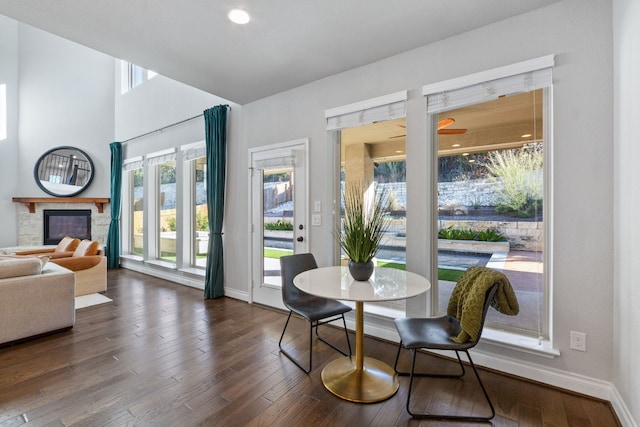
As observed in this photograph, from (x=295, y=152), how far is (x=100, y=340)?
2.76m

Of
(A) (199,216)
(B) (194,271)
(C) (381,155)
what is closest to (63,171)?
(A) (199,216)

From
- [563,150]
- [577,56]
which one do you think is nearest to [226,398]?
[563,150]

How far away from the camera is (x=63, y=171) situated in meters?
6.62

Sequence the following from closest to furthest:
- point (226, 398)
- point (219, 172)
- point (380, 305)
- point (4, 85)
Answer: point (226, 398) → point (380, 305) → point (219, 172) → point (4, 85)

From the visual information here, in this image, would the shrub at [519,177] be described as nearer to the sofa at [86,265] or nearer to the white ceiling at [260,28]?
the white ceiling at [260,28]

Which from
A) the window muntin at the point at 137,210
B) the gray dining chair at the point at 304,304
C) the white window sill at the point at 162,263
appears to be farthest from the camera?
the window muntin at the point at 137,210

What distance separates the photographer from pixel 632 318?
1.63 metres

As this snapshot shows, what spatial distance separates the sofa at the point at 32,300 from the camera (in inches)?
108

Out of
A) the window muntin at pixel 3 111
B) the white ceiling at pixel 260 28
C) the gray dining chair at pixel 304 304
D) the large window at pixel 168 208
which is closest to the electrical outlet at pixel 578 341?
the gray dining chair at pixel 304 304

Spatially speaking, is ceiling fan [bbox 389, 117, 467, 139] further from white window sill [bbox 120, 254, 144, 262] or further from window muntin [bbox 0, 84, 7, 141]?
window muntin [bbox 0, 84, 7, 141]

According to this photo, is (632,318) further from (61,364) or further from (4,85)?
(4,85)

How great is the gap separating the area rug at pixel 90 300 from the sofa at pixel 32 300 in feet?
3.17

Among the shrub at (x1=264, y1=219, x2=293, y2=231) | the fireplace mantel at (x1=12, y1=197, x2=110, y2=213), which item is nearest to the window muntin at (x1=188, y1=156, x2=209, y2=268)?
the shrub at (x1=264, y1=219, x2=293, y2=231)

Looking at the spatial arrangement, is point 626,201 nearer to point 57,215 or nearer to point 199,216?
point 199,216
